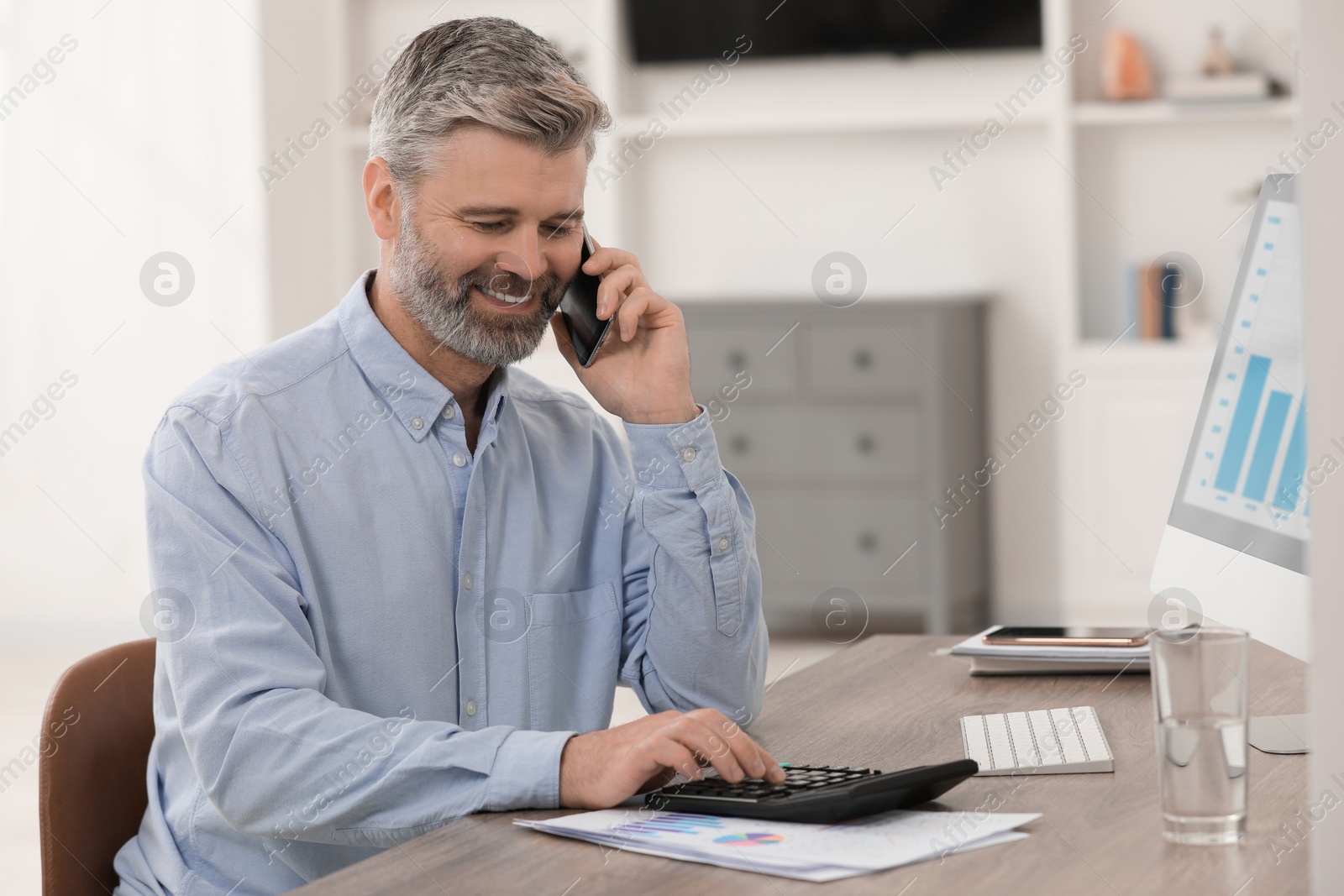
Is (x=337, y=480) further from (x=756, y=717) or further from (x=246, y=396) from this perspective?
(x=756, y=717)

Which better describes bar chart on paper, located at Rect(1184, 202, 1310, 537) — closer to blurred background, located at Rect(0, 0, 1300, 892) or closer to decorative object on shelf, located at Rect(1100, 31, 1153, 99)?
blurred background, located at Rect(0, 0, 1300, 892)

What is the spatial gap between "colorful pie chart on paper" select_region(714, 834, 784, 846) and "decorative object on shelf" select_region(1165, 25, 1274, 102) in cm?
412

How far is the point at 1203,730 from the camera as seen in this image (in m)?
0.97

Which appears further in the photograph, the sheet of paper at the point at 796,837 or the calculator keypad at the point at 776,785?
the calculator keypad at the point at 776,785

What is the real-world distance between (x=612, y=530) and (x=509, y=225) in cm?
36

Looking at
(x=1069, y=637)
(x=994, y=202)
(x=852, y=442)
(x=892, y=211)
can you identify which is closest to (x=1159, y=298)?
(x=994, y=202)

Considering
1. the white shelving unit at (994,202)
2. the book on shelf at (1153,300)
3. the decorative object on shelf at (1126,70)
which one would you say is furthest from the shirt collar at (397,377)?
the decorative object on shelf at (1126,70)

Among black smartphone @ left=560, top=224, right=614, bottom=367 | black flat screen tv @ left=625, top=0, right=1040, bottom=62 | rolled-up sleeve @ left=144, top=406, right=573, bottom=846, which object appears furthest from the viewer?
black flat screen tv @ left=625, top=0, right=1040, bottom=62

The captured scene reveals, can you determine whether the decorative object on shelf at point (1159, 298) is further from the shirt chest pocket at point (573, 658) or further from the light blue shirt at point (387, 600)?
the shirt chest pocket at point (573, 658)

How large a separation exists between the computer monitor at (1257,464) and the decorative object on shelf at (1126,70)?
3.54 m

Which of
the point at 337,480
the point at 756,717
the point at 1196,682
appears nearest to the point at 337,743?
the point at 337,480

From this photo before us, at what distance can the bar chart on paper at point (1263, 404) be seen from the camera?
1.25 metres

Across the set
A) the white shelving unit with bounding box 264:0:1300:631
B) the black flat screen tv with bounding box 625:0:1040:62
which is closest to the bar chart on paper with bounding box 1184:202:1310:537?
the white shelving unit with bounding box 264:0:1300:631

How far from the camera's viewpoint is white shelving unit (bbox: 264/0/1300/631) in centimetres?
467
